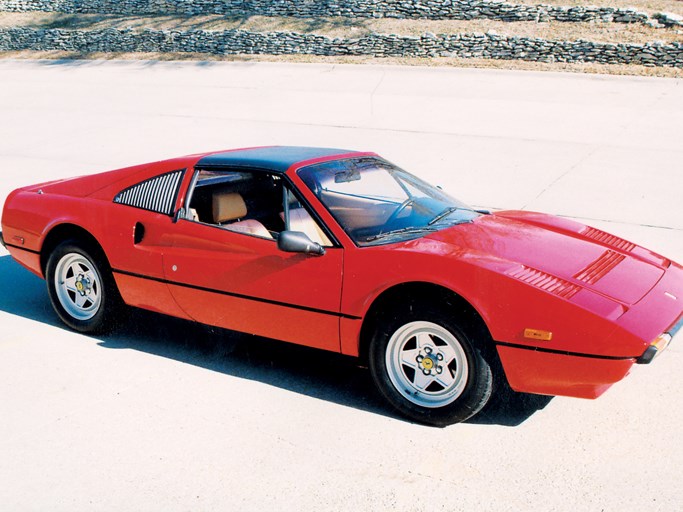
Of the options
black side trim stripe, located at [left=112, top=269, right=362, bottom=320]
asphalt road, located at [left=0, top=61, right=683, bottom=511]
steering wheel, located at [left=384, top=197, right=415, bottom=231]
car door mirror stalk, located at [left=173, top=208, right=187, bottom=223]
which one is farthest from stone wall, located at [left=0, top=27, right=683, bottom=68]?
black side trim stripe, located at [left=112, top=269, right=362, bottom=320]

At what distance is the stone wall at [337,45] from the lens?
2245cm

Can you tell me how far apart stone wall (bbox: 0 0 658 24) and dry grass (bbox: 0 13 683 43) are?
401 mm

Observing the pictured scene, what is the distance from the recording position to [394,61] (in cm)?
2411

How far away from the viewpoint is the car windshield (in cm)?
489

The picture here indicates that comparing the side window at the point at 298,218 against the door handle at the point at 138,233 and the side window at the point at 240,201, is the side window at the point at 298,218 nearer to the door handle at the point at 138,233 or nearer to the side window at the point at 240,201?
the side window at the point at 240,201

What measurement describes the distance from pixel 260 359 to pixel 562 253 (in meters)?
2.03

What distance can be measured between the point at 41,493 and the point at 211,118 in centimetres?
1336

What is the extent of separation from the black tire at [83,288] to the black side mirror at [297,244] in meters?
1.57

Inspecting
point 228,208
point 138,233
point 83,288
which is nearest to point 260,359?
point 228,208

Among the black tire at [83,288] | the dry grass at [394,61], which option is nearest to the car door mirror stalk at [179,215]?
the black tire at [83,288]

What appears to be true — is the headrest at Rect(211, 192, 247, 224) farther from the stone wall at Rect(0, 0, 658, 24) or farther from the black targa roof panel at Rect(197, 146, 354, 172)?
the stone wall at Rect(0, 0, 658, 24)

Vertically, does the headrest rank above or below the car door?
above

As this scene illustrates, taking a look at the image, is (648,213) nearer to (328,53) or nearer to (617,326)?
(617,326)

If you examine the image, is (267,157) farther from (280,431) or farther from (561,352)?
(561,352)
